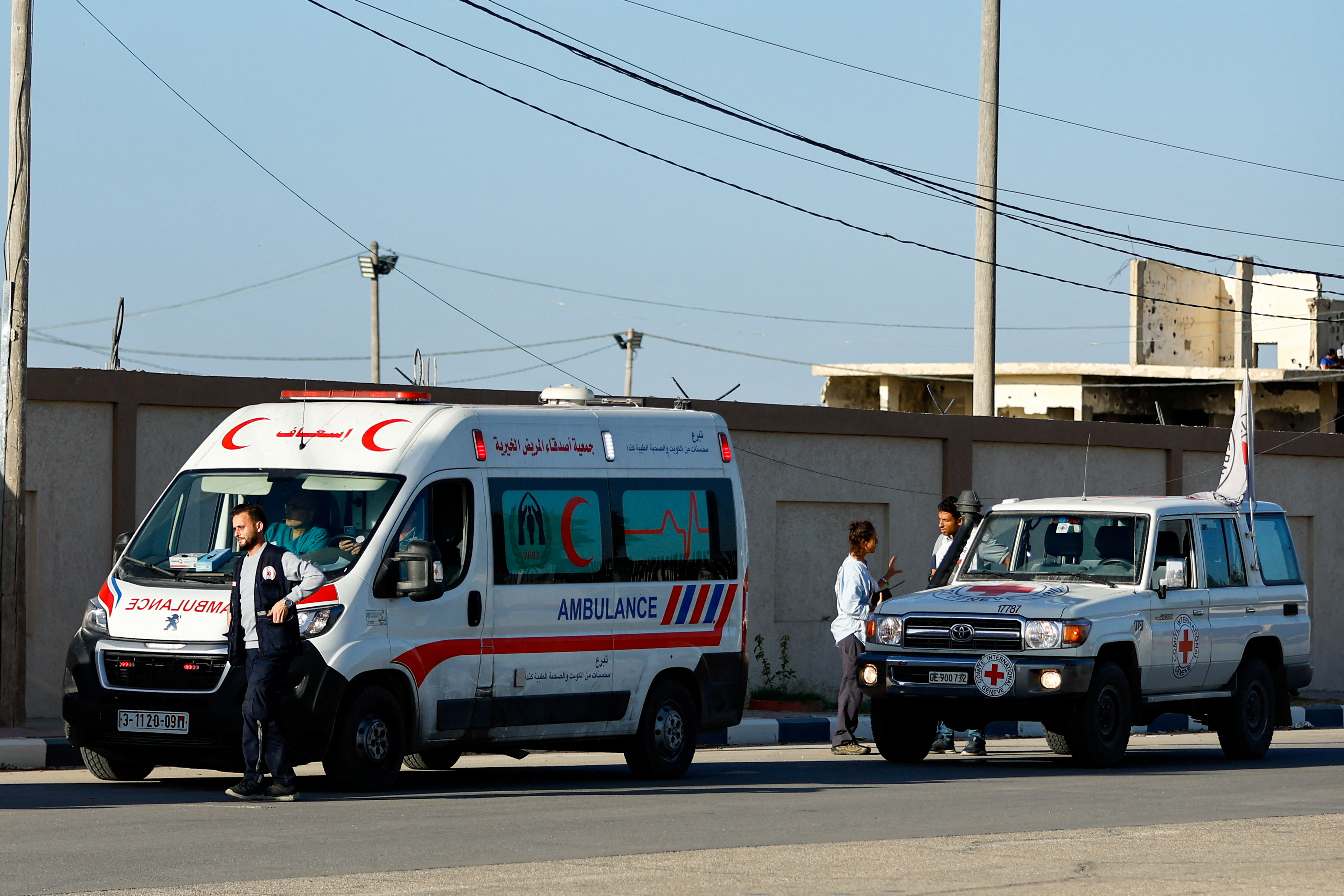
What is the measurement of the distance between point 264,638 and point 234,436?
7.02ft

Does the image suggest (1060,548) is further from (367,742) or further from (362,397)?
(367,742)

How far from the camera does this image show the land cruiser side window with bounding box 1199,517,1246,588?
52.9ft

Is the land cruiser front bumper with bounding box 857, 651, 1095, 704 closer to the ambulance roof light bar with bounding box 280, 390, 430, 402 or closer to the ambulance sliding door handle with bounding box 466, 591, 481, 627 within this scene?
the ambulance sliding door handle with bounding box 466, 591, 481, 627

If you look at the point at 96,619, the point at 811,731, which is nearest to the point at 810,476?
the point at 811,731

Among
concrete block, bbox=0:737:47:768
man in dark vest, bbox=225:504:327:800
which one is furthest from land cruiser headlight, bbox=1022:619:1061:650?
concrete block, bbox=0:737:47:768

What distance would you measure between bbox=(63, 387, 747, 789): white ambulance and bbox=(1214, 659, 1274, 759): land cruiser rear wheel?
4.53 m

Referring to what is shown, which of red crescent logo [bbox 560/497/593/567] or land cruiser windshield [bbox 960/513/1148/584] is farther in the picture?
land cruiser windshield [bbox 960/513/1148/584]

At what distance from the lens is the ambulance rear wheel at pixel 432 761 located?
45.4 ft

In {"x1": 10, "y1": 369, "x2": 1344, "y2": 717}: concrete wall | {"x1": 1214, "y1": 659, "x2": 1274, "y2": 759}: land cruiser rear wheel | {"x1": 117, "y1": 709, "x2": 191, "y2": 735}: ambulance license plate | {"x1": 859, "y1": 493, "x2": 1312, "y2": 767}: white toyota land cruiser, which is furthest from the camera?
{"x1": 10, "y1": 369, "x2": 1344, "y2": 717}: concrete wall

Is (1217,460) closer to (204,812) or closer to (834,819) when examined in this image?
(834,819)

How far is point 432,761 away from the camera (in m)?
14.0

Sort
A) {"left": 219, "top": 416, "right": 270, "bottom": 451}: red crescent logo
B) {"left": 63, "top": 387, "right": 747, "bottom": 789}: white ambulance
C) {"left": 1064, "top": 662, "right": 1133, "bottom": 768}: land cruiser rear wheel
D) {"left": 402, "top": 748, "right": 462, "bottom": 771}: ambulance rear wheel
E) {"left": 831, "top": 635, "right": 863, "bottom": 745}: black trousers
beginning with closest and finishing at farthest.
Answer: {"left": 63, "top": 387, "right": 747, "bottom": 789}: white ambulance → {"left": 219, "top": 416, "right": 270, "bottom": 451}: red crescent logo → {"left": 402, "top": 748, "right": 462, "bottom": 771}: ambulance rear wheel → {"left": 1064, "top": 662, "right": 1133, "bottom": 768}: land cruiser rear wheel → {"left": 831, "top": 635, "right": 863, "bottom": 745}: black trousers

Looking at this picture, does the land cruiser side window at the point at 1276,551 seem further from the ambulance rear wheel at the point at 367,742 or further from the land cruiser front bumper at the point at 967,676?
the ambulance rear wheel at the point at 367,742

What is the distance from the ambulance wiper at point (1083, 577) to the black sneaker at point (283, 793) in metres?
6.69
